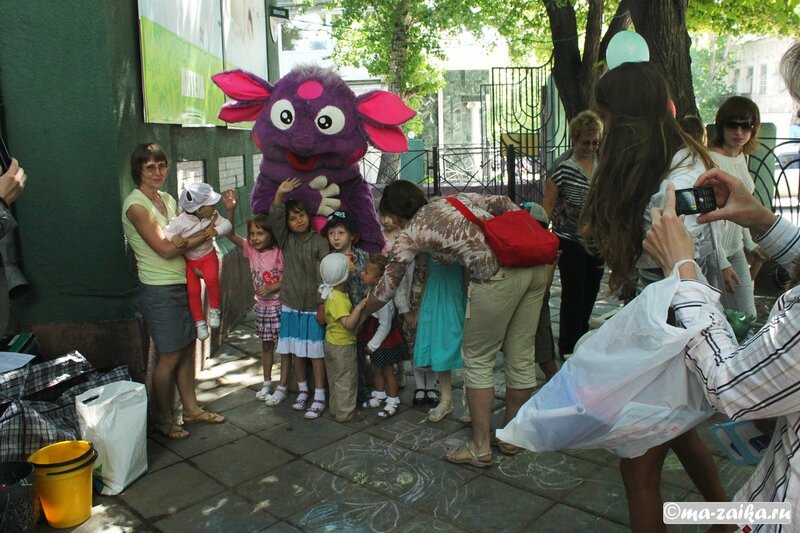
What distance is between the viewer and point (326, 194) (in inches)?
202

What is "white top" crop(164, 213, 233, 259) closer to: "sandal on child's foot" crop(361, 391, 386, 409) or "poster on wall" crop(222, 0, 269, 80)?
"sandal on child's foot" crop(361, 391, 386, 409)

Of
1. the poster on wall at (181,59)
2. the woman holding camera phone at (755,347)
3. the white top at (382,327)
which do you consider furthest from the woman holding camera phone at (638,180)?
the poster on wall at (181,59)

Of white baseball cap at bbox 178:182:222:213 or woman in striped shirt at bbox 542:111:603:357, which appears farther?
woman in striped shirt at bbox 542:111:603:357

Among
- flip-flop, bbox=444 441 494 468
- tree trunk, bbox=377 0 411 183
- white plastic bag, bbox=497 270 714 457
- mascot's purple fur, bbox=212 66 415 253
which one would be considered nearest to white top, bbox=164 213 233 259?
mascot's purple fur, bbox=212 66 415 253

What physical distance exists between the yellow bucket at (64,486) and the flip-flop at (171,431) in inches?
37.0

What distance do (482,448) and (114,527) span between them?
78.7 inches

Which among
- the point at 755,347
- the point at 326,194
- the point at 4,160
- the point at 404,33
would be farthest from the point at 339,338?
the point at 404,33

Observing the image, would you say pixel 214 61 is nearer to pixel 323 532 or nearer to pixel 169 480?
pixel 169 480

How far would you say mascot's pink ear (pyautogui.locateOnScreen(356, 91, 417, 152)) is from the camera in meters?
5.07

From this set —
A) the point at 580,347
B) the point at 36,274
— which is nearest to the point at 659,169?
the point at 580,347

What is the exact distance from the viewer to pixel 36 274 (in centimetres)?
455

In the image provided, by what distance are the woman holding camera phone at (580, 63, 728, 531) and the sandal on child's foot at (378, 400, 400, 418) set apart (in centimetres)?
245

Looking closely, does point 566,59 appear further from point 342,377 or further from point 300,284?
point 342,377

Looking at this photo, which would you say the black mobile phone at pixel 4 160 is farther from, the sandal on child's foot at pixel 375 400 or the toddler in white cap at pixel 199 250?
the sandal on child's foot at pixel 375 400
